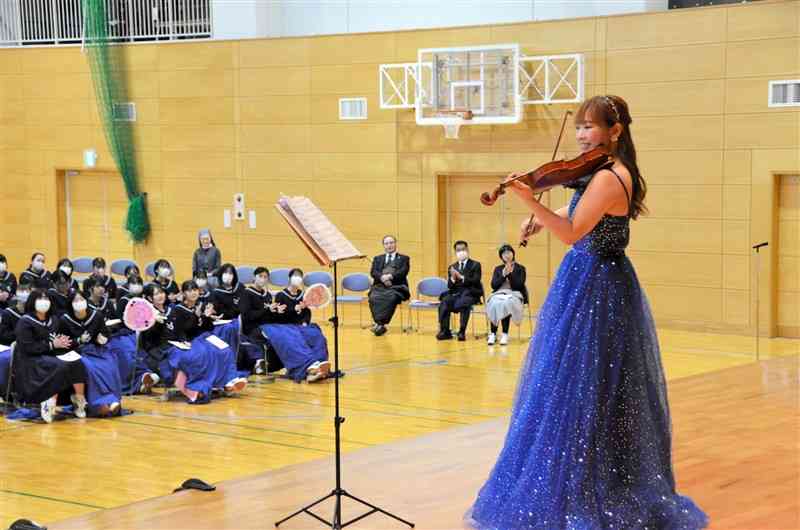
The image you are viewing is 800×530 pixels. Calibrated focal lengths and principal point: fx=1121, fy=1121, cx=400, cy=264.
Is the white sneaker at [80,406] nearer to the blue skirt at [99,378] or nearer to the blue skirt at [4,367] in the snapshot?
the blue skirt at [99,378]

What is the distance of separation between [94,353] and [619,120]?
751 cm

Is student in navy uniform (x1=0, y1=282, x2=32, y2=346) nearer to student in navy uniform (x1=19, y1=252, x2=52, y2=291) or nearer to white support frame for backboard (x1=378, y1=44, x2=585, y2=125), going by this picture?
student in navy uniform (x1=19, y1=252, x2=52, y2=291)

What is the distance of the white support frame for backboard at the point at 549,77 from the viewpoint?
1549cm

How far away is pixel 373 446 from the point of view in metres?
7.45

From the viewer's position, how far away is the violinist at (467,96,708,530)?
4.55m

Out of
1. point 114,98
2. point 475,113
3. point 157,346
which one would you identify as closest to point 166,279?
point 157,346

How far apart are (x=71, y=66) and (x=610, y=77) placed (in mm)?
9749

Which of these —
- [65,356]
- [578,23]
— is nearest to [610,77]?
[578,23]

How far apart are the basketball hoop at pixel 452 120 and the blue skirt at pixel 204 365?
20.2 feet

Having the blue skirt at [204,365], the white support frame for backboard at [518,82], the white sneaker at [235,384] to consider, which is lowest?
the white sneaker at [235,384]

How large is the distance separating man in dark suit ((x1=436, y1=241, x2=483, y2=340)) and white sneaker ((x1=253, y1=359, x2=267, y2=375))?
2993mm

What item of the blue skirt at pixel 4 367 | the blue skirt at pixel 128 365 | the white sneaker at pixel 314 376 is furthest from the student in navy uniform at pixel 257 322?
the blue skirt at pixel 4 367

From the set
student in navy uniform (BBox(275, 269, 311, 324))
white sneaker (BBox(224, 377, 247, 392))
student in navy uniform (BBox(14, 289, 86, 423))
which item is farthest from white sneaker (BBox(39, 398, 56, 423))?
student in navy uniform (BBox(275, 269, 311, 324))

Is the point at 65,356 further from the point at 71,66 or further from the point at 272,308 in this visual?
the point at 71,66
